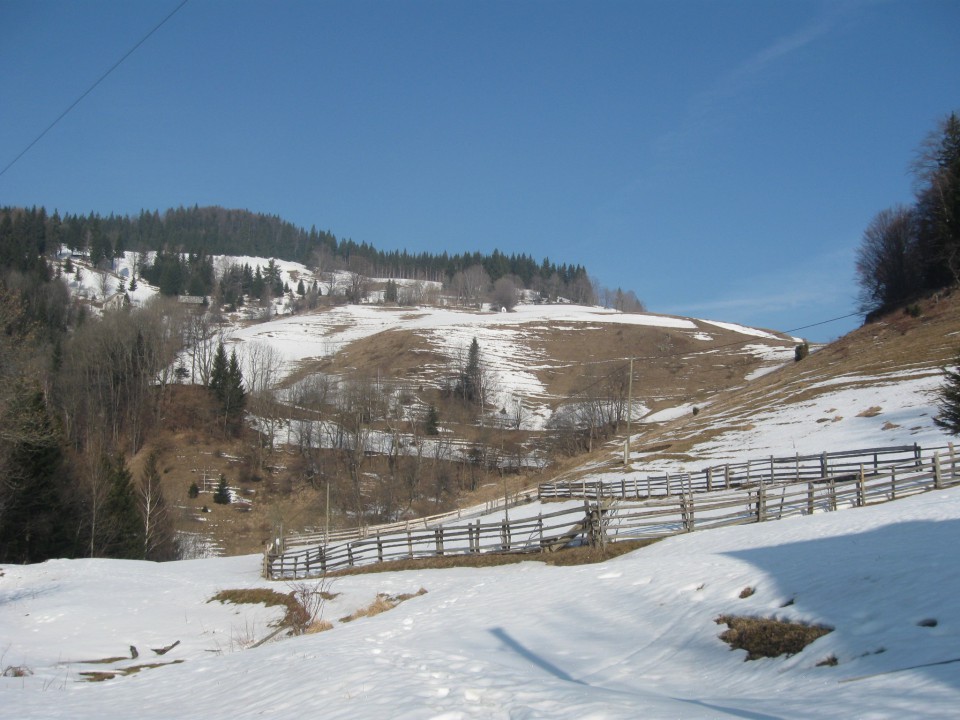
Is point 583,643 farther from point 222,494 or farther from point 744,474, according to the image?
point 222,494

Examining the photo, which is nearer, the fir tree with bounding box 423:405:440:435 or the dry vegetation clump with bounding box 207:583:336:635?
the dry vegetation clump with bounding box 207:583:336:635

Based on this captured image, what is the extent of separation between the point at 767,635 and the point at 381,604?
37.9 ft

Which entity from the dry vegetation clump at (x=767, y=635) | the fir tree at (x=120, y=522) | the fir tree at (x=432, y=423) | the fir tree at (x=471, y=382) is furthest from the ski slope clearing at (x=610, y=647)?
the fir tree at (x=471, y=382)

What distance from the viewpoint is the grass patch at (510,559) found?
21.4 m

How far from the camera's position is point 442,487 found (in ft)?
237

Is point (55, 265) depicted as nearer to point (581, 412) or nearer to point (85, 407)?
point (85, 407)

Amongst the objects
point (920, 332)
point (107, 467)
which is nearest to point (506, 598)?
point (107, 467)

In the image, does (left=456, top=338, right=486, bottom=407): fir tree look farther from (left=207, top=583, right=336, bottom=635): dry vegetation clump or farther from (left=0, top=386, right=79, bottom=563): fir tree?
(left=207, top=583, right=336, bottom=635): dry vegetation clump

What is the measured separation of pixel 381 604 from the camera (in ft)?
64.8

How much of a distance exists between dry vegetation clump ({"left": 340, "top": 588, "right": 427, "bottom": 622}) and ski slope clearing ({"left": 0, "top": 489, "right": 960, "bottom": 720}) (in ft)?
1.29

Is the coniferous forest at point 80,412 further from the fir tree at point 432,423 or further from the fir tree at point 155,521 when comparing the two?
the fir tree at point 432,423

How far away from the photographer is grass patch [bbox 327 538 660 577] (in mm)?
21438

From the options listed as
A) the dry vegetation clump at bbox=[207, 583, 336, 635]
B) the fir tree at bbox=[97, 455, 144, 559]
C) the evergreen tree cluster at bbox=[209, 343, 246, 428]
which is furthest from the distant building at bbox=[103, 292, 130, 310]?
the dry vegetation clump at bbox=[207, 583, 336, 635]

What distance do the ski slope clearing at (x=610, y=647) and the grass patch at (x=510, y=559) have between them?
1.03 m
